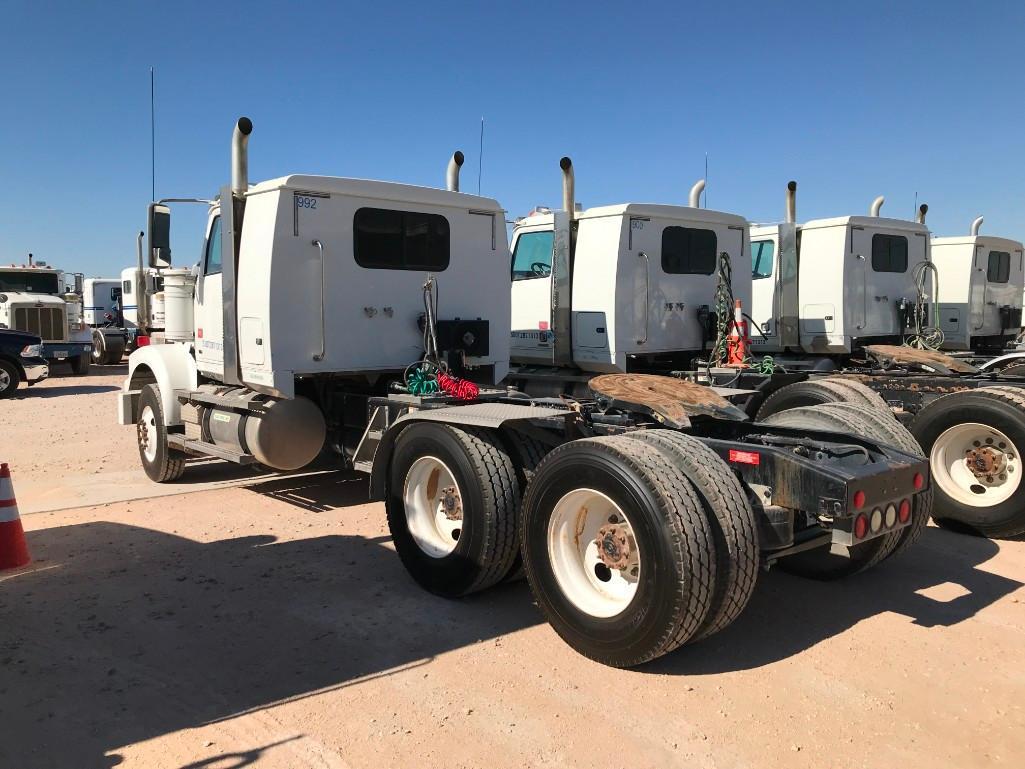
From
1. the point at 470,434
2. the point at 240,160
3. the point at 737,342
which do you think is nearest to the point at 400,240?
the point at 240,160

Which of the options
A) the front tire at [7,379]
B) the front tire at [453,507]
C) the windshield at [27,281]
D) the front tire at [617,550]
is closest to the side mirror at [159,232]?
the front tire at [453,507]

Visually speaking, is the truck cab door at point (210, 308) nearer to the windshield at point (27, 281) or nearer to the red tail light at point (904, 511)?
the red tail light at point (904, 511)

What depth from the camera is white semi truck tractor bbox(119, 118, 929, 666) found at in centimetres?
388

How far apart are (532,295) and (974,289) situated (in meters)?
7.68

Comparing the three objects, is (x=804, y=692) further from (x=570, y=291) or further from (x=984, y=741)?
(x=570, y=291)

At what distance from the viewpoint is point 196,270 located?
8.24 meters

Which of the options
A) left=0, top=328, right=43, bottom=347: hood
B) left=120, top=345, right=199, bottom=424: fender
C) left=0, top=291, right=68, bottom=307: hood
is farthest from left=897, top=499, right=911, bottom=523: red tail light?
left=0, top=291, right=68, bottom=307: hood

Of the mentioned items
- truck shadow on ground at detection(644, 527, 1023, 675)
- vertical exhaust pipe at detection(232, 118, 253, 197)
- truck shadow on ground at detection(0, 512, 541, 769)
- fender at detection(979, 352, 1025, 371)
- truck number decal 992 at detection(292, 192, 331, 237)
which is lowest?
truck shadow on ground at detection(0, 512, 541, 769)

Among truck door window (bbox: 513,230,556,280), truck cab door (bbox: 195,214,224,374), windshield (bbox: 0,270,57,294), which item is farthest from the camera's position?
windshield (bbox: 0,270,57,294)

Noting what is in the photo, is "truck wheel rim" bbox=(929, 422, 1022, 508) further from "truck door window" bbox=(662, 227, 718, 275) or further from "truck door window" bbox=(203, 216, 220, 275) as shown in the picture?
"truck door window" bbox=(203, 216, 220, 275)

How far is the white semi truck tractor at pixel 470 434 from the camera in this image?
3879mm

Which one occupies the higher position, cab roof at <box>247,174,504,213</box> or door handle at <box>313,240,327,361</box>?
cab roof at <box>247,174,504,213</box>

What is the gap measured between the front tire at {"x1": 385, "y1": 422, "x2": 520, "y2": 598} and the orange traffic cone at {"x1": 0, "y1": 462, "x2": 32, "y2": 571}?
8.48 ft

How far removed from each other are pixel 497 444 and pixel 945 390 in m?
4.83
